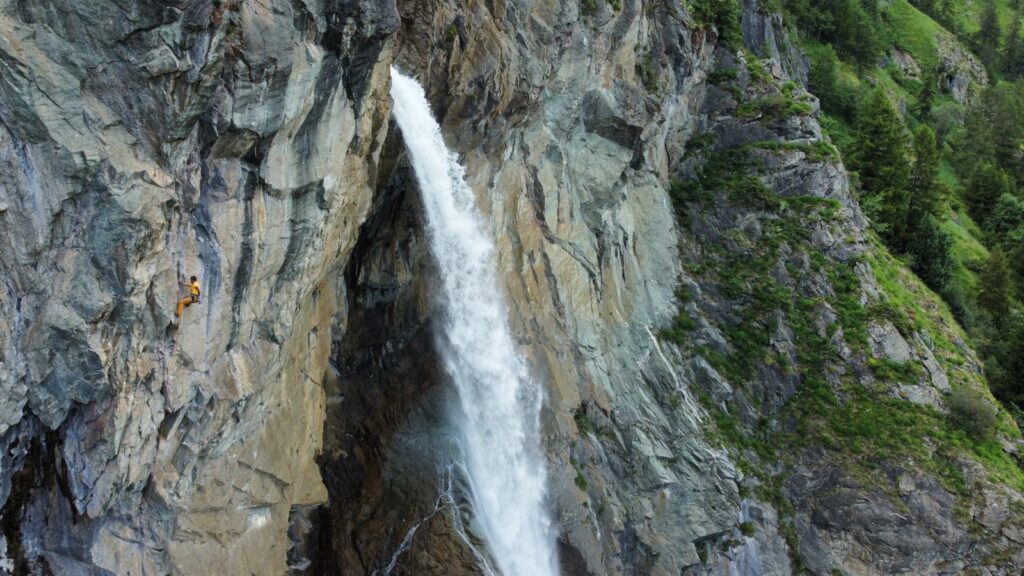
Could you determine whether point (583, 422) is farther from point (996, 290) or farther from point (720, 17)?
point (996, 290)

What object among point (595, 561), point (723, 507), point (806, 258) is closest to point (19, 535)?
point (595, 561)

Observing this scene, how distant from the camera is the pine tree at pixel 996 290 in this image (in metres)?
49.8

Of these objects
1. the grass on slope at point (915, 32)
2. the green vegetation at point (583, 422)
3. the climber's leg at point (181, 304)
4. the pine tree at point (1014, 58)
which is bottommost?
the green vegetation at point (583, 422)

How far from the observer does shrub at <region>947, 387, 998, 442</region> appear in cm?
3203

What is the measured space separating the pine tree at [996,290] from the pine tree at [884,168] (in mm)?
7449

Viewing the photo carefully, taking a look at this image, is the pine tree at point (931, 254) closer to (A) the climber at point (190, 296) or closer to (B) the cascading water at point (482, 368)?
(B) the cascading water at point (482, 368)

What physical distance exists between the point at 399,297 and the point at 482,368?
3.92m

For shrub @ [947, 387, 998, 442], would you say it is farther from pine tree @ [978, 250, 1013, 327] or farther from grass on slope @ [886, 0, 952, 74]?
grass on slope @ [886, 0, 952, 74]

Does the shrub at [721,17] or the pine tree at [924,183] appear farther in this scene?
the pine tree at [924,183]

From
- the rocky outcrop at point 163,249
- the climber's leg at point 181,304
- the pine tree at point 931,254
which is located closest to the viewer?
the rocky outcrop at point 163,249

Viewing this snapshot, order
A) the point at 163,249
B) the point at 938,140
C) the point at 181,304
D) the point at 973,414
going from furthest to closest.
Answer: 1. the point at 938,140
2. the point at 973,414
3. the point at 181,304
4. the point at 163,249

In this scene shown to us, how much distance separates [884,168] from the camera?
4878 centimetres

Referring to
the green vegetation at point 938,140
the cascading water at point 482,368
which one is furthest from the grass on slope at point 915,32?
the cascading water at point 482,368

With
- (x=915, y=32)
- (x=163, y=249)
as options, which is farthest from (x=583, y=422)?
(x=915, y=32)
